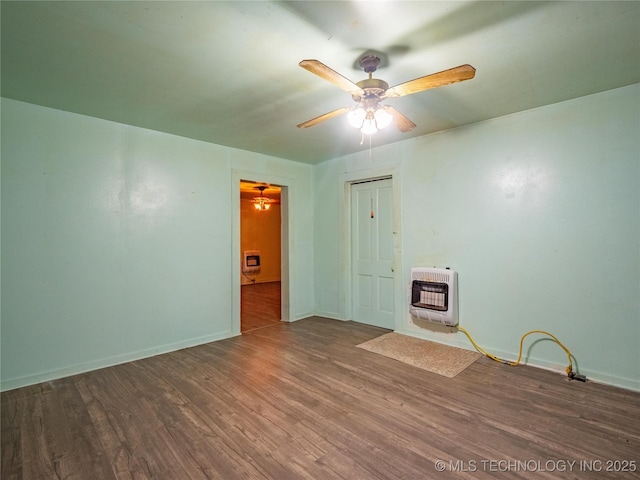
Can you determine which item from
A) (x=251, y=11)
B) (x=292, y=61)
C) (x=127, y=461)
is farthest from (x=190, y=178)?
(x=127, y=461)

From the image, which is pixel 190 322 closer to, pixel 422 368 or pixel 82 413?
pixel 82 413

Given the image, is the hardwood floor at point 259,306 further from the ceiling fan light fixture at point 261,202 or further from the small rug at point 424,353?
the ceiling fan light fixture at point 261,202

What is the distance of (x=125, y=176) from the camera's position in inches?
123

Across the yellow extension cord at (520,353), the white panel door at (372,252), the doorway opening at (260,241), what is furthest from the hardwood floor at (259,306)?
the yellow extension cord at (520,353)

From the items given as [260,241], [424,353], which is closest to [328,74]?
[424,353]

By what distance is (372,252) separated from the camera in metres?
4.37

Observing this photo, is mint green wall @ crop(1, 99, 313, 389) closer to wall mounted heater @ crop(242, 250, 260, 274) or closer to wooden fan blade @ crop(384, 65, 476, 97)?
wooden fan blade @ crop(384, 65, 476, 97)

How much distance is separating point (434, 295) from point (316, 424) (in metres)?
2.09

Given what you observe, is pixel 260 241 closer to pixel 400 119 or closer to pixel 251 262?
pixel 251 262

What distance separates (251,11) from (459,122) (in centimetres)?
250

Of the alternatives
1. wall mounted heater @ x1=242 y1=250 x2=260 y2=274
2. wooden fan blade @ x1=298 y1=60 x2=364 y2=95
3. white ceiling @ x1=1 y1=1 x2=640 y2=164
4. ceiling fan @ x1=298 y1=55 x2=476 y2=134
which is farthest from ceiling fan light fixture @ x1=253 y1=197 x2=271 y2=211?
wooden fan blade @ x1=298 y1=60 x2=364 y2=95

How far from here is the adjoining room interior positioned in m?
1.69

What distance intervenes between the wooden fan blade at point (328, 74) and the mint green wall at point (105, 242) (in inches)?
97.2

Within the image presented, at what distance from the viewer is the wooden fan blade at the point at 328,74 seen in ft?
4.95
